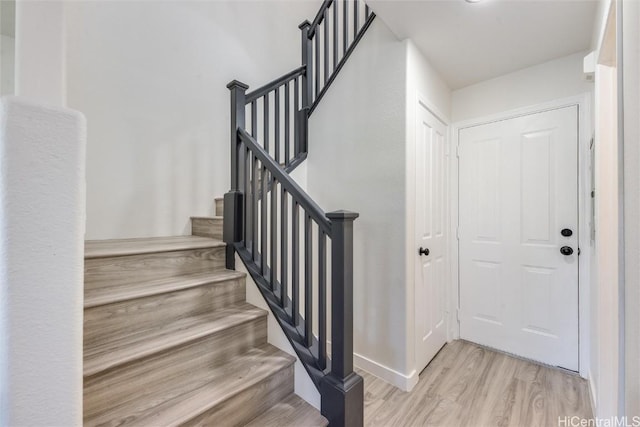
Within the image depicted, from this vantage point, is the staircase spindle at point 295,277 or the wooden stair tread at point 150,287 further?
the staircase spindle at point 295,277

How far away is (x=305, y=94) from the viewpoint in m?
2.72

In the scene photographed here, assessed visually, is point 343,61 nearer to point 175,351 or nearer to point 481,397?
point 175,351

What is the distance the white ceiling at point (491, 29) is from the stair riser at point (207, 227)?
70.3 inches

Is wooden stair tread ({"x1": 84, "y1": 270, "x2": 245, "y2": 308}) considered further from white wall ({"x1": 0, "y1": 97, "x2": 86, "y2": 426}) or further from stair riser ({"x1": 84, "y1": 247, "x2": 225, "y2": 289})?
white wall ({"x1": 0, "y1": 97, "x2": 86, "y2": 426})

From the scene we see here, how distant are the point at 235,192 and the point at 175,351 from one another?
3.26ft

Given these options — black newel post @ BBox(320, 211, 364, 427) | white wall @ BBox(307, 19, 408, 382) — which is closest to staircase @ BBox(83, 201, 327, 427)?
black newel post @ BBox(320, 211, 364, 427)

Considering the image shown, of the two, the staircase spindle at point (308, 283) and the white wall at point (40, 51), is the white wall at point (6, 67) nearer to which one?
the white wall at point (40, 51)

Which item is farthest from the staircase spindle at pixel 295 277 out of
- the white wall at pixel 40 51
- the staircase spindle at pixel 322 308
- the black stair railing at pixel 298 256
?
the white wall at pixel 40 51

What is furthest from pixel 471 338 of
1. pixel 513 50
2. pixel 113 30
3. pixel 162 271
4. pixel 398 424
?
pixel 113 30

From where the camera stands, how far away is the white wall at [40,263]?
0.62m

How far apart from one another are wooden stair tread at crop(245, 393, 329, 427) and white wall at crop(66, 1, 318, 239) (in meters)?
1.83

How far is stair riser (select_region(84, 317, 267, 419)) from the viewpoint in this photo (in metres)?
1.05

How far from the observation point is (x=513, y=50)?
2.03 m

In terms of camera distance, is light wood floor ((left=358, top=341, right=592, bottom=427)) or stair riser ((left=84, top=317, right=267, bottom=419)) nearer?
stair riser ((left=84, top=317, right=267, bottom=419))
